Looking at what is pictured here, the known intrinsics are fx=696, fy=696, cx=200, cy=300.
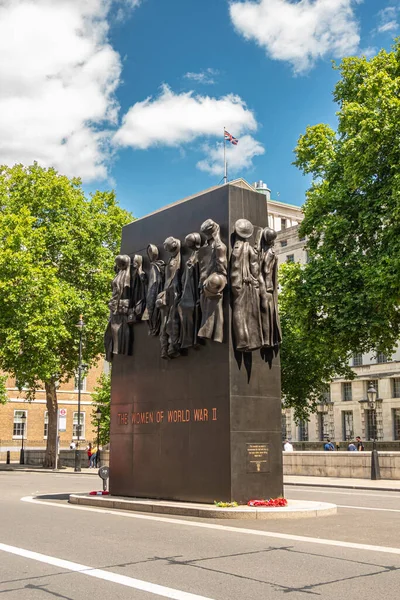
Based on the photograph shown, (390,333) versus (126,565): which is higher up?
(390,333)

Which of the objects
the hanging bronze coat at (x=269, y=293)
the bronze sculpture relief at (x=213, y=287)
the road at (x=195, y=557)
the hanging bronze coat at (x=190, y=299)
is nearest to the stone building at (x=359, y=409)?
the hanging bronze coat at (x=269, y=293)

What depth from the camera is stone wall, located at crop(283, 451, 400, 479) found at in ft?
93.5

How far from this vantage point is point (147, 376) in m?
16.9

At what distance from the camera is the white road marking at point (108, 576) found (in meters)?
7.04

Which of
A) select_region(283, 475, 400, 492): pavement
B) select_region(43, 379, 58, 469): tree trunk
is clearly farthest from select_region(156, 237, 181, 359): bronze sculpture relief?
select_region(43, 379, 58, 469): tree trunk

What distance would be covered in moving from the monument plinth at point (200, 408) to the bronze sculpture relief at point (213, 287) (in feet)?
0.57

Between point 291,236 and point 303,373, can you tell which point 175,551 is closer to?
point 303,373

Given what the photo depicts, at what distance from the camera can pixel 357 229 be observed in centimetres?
Result: 3109

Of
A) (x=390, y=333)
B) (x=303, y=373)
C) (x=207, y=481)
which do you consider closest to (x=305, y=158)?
(x=390, y=333)

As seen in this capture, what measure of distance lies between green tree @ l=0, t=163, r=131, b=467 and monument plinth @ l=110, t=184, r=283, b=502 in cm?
2282

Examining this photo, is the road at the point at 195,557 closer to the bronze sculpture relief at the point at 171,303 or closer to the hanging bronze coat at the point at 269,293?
the bronze sculpture relief at the point at 171,303

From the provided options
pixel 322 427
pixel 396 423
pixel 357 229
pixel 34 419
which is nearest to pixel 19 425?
pixel 34 419

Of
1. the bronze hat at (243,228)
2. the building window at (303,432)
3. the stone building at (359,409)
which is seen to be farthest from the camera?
the building window at (303,432)

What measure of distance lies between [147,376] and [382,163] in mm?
17214
